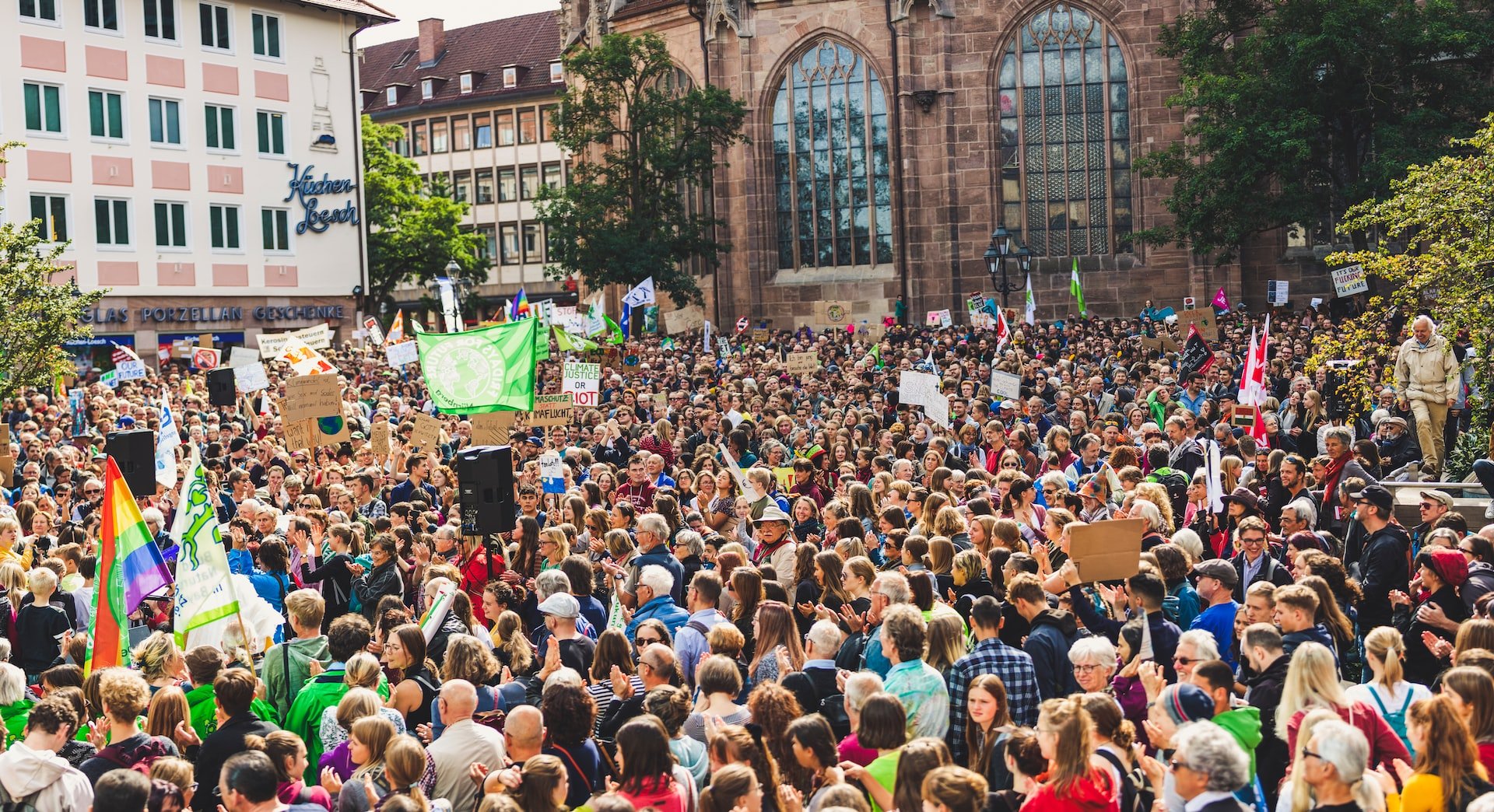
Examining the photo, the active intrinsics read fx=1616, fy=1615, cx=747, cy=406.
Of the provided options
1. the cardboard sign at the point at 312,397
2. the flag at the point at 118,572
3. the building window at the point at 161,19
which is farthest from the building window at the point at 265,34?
the flag at the point at 118,572

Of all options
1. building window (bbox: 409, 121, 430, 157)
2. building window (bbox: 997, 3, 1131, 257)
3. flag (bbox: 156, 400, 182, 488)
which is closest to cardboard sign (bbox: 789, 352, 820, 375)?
flag (bbox: 156, 400, 182, 488)

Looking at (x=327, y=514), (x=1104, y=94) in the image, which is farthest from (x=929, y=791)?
(x=1104, y=94)

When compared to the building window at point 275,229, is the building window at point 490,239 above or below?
above

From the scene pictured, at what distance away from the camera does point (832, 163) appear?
44969 millimetres

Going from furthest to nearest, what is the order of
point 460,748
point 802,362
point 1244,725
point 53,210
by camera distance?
point 53,210 → point 802,362 → point 460,748 → point 1244,725

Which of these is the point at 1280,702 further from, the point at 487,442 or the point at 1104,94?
the point at 1104,94

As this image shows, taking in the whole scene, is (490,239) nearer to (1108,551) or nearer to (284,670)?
(1108,551)

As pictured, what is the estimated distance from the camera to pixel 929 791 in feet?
19.0

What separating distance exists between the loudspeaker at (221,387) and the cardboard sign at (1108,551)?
16.6 meters

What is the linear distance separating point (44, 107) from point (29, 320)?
20.5 metres

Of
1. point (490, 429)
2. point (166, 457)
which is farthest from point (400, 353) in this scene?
point (166, 457)

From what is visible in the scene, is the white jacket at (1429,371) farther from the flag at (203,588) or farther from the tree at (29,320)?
the tree at (29,320)

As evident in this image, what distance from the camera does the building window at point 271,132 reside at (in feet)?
153

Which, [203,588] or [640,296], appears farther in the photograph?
[640,296]
